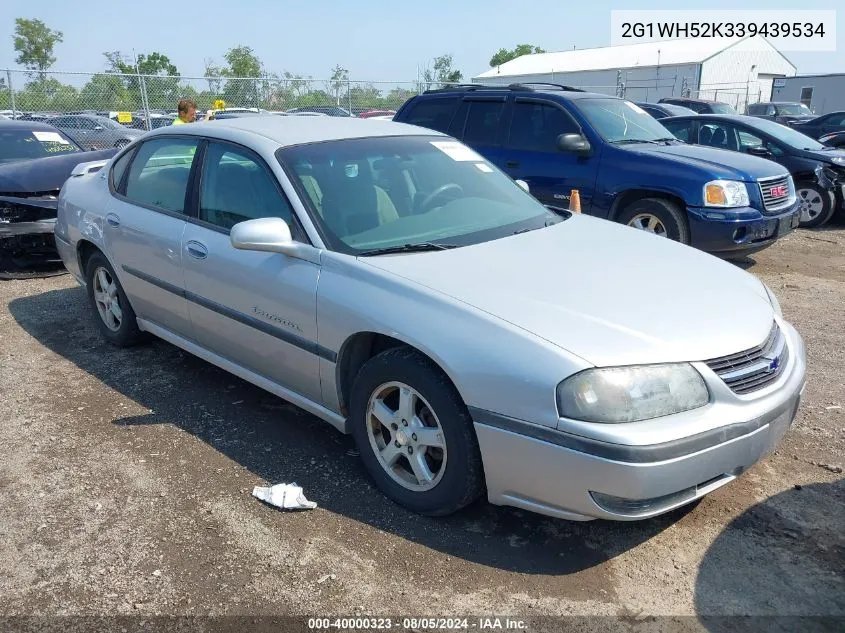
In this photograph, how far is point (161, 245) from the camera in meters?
4.14

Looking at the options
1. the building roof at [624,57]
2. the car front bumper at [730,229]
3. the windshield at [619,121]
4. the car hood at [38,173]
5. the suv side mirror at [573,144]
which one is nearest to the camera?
the car front bumper at [730,229]

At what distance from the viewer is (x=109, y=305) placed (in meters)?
5.03

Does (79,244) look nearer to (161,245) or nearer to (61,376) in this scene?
(61,376)

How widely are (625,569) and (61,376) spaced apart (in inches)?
150

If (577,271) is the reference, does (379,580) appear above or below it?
below

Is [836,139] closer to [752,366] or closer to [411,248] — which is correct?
[752,366]

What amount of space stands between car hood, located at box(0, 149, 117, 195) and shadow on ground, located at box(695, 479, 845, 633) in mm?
6735

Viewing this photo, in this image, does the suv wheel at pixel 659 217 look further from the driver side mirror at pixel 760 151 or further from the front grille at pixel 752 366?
the front grille at pixel 752 366

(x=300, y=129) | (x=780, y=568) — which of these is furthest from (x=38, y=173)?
(x=780, y=568)

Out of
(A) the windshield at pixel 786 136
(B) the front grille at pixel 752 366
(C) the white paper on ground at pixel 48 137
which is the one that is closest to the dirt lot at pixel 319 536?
(B) the front grille at pixel 752 366

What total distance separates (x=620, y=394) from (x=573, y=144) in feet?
16.4

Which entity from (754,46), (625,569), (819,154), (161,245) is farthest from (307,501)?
(754,46)

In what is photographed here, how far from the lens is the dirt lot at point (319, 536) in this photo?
8.50ft

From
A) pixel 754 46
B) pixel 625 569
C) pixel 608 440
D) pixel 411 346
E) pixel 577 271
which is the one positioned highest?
pixel 754 46
